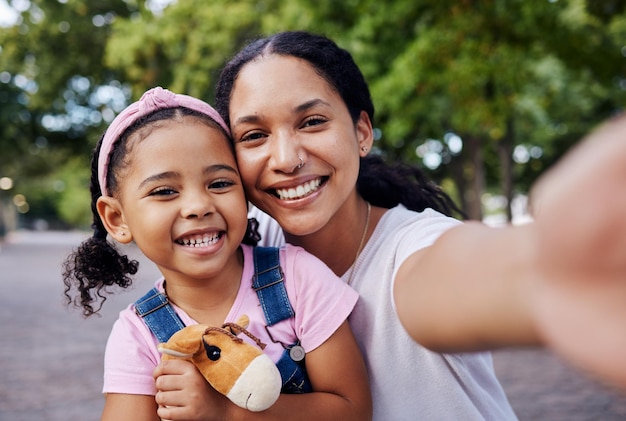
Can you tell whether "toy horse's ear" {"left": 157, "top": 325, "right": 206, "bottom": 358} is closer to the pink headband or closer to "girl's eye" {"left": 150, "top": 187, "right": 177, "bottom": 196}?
"girl's eye" {"left": 150, "top": 187, "right": 177, "bottom": 196}

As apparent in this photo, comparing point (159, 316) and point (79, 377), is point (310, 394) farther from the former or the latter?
point (79, 377)

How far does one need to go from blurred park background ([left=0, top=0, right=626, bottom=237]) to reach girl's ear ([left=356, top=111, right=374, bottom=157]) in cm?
101

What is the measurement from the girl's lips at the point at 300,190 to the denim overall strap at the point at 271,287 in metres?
0.17

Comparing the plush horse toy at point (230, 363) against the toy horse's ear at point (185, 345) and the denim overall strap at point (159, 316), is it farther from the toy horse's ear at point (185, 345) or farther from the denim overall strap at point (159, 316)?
the denim overall strap at point (159, 316)

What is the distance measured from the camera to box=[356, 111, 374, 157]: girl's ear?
222 centimetres

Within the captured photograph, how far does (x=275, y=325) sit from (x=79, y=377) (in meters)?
4.76

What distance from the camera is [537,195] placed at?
0.68m

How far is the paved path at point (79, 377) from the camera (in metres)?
4.93

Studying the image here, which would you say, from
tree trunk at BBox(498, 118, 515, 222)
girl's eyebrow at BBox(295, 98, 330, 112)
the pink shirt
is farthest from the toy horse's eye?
tree trunk at BBox(498, 118, 515, 222)

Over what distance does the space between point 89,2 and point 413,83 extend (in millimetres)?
13869

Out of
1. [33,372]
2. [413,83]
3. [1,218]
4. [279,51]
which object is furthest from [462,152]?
[1,218]

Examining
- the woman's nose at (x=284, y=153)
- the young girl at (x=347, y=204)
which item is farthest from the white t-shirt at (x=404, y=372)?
the woman's nose at (x=284, y=153)

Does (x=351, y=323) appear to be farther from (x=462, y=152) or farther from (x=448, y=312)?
(x=462, y=152)

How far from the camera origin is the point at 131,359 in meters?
1.70
